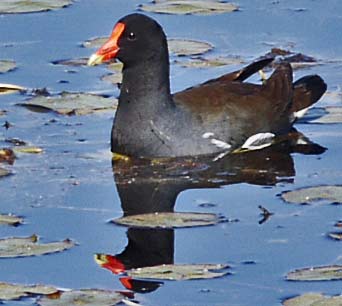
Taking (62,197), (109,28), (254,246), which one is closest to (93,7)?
(109,28)

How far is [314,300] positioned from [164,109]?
9.89 feet

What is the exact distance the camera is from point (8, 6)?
1307 cm

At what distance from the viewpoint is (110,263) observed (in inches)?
320

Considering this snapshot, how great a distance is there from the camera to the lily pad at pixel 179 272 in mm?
7750

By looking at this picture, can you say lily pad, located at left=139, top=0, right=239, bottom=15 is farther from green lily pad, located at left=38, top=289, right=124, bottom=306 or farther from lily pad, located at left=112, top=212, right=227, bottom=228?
green lily pad, located at left=38, top=289, right=124, bottom=306

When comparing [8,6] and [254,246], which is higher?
[8,6]

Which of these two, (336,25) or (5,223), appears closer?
(5,223)

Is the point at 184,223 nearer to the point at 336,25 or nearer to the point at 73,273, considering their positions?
the point at 73,273

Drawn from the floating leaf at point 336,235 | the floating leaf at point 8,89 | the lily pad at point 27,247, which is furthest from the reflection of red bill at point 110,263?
the floating leaf at point 8,89

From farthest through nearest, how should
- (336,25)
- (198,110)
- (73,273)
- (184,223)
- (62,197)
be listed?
(336,25) → (198,110) → (62,197) → (184,223) → (73,273)

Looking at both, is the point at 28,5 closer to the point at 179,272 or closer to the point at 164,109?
the point at 164,109

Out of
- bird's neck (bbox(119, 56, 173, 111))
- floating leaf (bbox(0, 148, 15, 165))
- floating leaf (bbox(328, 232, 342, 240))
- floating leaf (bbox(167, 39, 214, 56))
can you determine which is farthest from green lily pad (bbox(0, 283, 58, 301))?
floating leaf (bbox(167, 39, 214, 56))

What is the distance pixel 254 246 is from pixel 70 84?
11.0 feet

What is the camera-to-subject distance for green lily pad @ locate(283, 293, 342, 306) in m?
7.30
